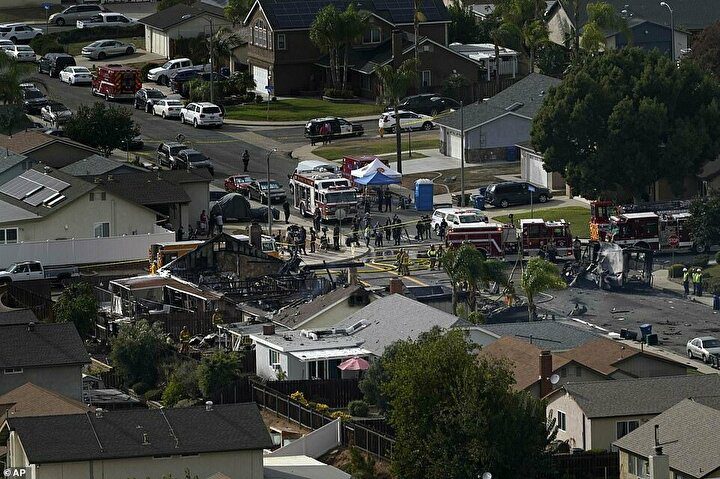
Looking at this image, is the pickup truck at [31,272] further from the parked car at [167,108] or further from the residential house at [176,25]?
the residential house at [176,25]

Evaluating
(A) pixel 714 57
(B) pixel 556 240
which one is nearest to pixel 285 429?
(B) pixel 556 240

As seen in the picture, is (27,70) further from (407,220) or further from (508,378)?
(508,378)

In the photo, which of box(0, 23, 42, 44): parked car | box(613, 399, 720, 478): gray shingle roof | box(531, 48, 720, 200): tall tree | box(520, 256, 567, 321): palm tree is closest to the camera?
box(613, 399, 720, 478): gray shingle roof

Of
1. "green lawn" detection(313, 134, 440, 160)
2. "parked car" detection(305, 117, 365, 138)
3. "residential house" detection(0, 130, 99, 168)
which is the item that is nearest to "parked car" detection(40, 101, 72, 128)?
"residential house" detection(0, 130, 99, 168)

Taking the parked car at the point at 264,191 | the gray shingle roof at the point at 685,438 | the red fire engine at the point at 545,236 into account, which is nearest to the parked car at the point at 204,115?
the parked car at the point at 264,191

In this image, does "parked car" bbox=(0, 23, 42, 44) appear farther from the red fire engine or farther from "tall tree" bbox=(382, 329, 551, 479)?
"tall tree" bbox=(382, 329, 551, 479)
